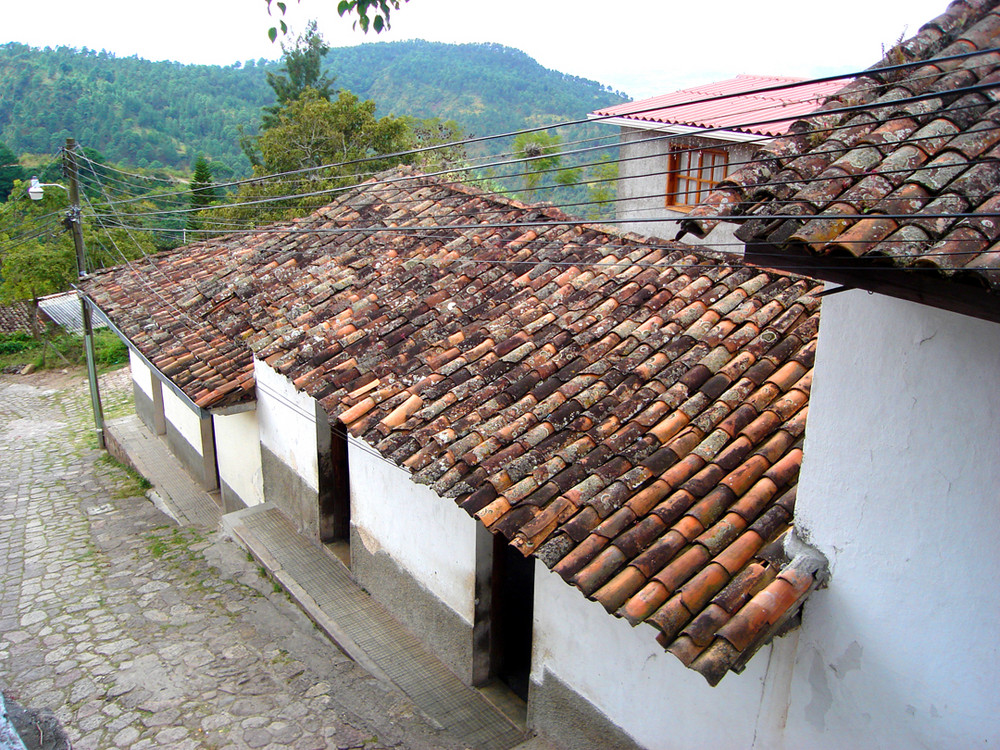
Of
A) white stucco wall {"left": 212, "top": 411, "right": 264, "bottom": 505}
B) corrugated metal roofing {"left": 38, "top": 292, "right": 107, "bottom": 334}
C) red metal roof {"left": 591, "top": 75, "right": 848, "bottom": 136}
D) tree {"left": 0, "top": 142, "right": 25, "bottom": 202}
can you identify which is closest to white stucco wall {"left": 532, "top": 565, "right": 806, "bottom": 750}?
white stucco wall {"left": 212, "top": 411, "right": 264, "bottom": 505}

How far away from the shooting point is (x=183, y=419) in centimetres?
1382

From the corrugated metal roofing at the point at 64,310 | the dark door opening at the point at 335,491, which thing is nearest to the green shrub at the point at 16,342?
the corrugated metal roofing at the point at 64,310

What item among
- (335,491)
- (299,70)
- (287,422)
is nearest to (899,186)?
(335,491)

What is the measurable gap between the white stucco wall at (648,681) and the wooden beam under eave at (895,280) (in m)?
1.85

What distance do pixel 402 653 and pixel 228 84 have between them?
294 ft

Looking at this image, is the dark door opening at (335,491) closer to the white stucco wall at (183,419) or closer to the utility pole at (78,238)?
the white stucco wall at (183,419)

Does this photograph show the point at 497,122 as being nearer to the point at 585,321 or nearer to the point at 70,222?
the point at 70,222

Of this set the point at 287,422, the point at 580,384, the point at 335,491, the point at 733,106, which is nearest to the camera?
the point at 580,384

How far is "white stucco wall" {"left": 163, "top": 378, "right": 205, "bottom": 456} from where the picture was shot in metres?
13.0

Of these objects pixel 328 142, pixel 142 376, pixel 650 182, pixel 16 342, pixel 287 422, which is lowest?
pixel 16 342

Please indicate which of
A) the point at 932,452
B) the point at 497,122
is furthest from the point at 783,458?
the point at 497,122

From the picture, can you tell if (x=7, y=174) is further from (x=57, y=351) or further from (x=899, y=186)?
(x=899, y=186)

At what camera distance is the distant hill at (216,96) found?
64.6m

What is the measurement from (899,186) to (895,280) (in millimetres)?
407
